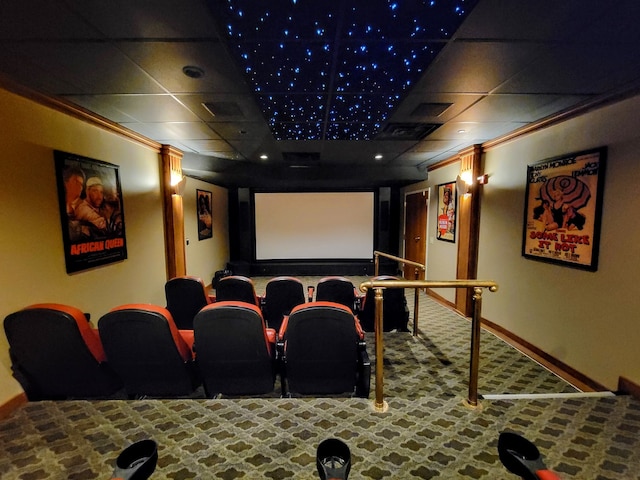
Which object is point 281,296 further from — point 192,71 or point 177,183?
point 177,183

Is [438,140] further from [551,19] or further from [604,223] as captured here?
[551,19]

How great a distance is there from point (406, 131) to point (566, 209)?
1.84 meters

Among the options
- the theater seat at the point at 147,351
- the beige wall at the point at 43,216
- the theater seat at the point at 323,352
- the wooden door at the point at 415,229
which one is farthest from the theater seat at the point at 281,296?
the wooden door at the point at 415,229

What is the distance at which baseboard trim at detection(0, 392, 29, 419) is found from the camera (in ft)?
6.63

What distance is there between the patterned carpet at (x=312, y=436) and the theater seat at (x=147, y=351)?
17 centimetres

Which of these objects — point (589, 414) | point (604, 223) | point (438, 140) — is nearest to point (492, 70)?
point (604, 223)

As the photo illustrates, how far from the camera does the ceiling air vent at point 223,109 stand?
2.67 m

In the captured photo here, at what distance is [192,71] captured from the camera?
2.04 metres

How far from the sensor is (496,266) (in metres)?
3.94

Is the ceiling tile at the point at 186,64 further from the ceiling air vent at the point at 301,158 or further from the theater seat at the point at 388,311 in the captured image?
the ceiling air vent at the point at 301,158

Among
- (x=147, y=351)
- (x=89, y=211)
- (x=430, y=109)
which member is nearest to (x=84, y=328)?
(x=147, y=351)

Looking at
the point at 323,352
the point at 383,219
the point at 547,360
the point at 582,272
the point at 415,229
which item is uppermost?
the point at 383,219

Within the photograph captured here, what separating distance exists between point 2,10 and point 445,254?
18.6 ft

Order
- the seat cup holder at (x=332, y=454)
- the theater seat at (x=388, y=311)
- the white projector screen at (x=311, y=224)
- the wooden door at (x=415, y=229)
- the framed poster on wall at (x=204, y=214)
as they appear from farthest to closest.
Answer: the white projector screen at (x=311, y=224) → the wooden door at (x=415, y=229) → the framed poster on wall at (x=204, y=214) → the theater seat at (x=388, y=311) → the seat cup holder at (x=332, y=454)
